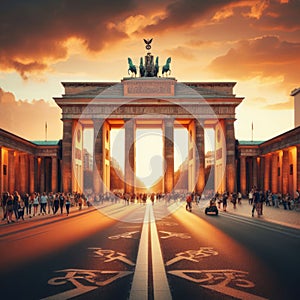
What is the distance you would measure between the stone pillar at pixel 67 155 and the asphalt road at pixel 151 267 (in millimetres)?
52114

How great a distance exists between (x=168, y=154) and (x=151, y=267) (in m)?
62.1

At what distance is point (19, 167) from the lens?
6725 cm

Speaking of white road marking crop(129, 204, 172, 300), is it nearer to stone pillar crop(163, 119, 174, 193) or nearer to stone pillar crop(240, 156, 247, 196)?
stone pillar crop(163, 119, 174, 193)

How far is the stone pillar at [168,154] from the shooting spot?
7144 cm

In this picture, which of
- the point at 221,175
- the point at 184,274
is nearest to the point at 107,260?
the point at 184,274

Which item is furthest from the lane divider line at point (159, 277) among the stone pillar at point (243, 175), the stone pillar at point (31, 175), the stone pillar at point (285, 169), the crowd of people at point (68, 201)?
the stone pillar at point (243, 175)

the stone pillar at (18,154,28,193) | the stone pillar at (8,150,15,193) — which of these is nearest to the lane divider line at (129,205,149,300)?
the stone pillar at (8,150,15,193)

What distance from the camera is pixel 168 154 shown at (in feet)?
238

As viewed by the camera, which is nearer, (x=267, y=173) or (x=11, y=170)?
(x=11, y=170)

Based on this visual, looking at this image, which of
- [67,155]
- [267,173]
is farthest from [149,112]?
[267,173]

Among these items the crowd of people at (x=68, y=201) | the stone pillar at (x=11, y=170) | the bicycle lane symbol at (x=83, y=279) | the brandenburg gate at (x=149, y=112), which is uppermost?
the brandenburg gate at (x=149, y=112)

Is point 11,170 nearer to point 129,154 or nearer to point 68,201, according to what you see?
point 129,154

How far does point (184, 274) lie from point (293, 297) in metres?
2.74

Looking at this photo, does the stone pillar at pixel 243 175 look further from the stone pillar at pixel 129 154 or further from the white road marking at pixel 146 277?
the white road marking at pixel 146 277
